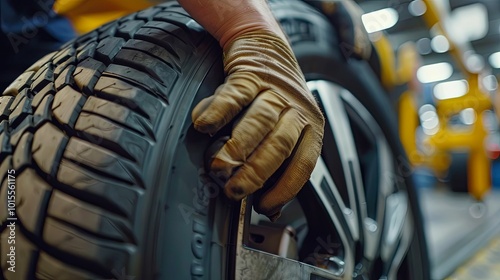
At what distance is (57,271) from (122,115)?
163 millimetres

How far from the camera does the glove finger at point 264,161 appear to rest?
437mm

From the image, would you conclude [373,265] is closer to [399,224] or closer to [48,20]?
[399,224]

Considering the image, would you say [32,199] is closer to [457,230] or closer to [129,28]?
[129,28]

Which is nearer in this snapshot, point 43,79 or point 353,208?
point 43,79

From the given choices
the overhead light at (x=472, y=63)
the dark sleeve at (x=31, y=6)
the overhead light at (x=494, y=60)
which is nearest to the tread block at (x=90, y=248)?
the dark sleeve at (x=31, y=6)

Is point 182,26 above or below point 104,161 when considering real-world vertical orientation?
above

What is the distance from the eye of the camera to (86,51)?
53 cm

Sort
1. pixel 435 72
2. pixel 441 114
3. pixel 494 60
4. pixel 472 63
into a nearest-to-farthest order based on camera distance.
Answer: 1. pixel 472 63
2. pixel 441 114
3. pixel 494 60
4. pixel 435 72

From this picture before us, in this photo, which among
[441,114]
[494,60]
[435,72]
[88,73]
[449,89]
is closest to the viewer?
[88,73]

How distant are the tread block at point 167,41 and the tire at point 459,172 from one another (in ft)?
11.2

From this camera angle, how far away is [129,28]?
0.55 m

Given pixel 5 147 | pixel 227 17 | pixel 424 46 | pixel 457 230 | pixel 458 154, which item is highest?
pixel 424 46

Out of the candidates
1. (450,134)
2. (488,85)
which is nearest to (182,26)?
(488,85)

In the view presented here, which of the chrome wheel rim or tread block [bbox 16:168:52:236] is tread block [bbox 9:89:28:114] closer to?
tread block [bbox 16:168:52:236]
